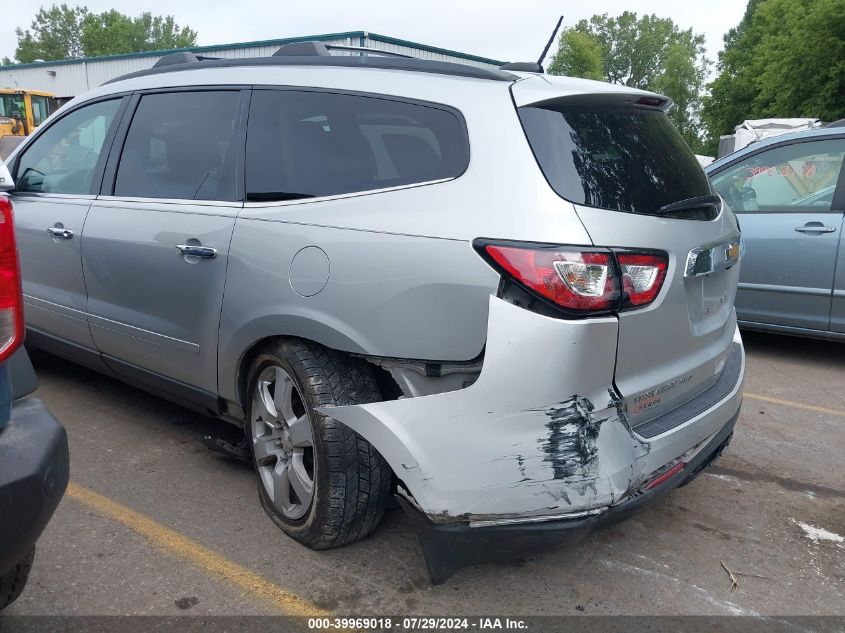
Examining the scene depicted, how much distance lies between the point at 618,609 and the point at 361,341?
1272 millimetres

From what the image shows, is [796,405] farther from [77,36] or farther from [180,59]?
[77,36]

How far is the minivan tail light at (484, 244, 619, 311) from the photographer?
7.18ft

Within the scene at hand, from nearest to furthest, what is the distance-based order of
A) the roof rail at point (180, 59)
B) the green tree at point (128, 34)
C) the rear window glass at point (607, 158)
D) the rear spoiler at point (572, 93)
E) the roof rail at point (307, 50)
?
the rear window glass at point (607, 158) < the rear spoiler at point (572, 93) < the roof rail at point (307, 50) < the roof rail at point (180, 59) < the green tree at point (128, 34)

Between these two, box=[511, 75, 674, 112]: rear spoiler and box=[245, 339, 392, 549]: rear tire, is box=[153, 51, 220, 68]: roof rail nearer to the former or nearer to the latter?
box=[245, 339, 392, 549]: rear tire

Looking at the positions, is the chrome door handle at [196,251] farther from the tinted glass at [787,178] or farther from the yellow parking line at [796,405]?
the tinted glass at [787,178]

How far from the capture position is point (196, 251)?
3078 mm

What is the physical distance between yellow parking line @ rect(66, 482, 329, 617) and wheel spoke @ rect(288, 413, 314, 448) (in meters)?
0.49

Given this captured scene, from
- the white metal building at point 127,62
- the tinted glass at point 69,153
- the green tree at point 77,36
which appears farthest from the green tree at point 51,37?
the tinted glass at point 69,153

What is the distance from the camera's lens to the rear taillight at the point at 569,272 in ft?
7.18

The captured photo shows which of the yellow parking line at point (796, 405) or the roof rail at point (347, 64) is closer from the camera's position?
the roof rail at point (347, 64)

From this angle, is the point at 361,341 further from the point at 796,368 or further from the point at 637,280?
the point at 796,368

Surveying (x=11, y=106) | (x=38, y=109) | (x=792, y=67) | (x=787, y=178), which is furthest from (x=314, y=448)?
(x=792, y=67)

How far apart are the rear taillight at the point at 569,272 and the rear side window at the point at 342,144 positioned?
40 centimetres

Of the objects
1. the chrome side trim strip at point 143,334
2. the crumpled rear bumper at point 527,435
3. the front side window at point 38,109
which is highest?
the crumpled rear bumper at point 527,435
